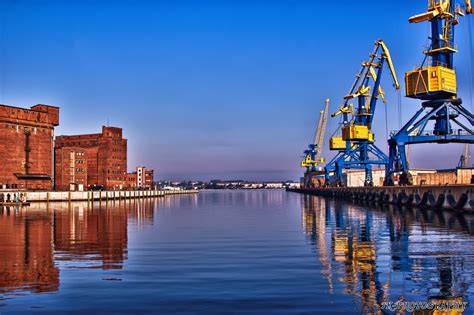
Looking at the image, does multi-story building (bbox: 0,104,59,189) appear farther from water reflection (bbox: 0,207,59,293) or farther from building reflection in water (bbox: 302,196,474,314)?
building reflection in water (bbox: 302,196,474,314)

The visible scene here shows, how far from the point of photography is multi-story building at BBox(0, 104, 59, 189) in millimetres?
136250

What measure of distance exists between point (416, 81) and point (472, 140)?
41.0 feet

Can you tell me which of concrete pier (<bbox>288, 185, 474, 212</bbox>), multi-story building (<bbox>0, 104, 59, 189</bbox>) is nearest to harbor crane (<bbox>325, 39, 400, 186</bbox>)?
concrete pier (<bbox>288, 185, 474, 212</bbox>)

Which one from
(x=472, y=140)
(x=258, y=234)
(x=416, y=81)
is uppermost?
(x=416, y=81)

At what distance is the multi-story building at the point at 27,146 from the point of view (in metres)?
136

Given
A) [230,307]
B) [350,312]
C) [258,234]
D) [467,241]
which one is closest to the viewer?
[350,312]

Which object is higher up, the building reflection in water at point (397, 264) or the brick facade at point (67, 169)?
the brick facade at point (67, 169)

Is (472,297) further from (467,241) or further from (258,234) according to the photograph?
(258,234)

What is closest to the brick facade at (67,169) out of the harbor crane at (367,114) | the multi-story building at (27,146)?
the multi-story building at (27,146)

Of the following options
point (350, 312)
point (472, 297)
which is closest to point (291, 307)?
point (350, 312)

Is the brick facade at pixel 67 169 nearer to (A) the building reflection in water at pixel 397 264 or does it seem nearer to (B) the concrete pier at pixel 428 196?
(B) the concrete pier at pixel 428 196

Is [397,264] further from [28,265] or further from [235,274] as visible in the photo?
[28,265]

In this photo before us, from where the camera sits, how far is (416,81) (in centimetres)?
6975

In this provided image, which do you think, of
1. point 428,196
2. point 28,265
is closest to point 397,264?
point 28,265
